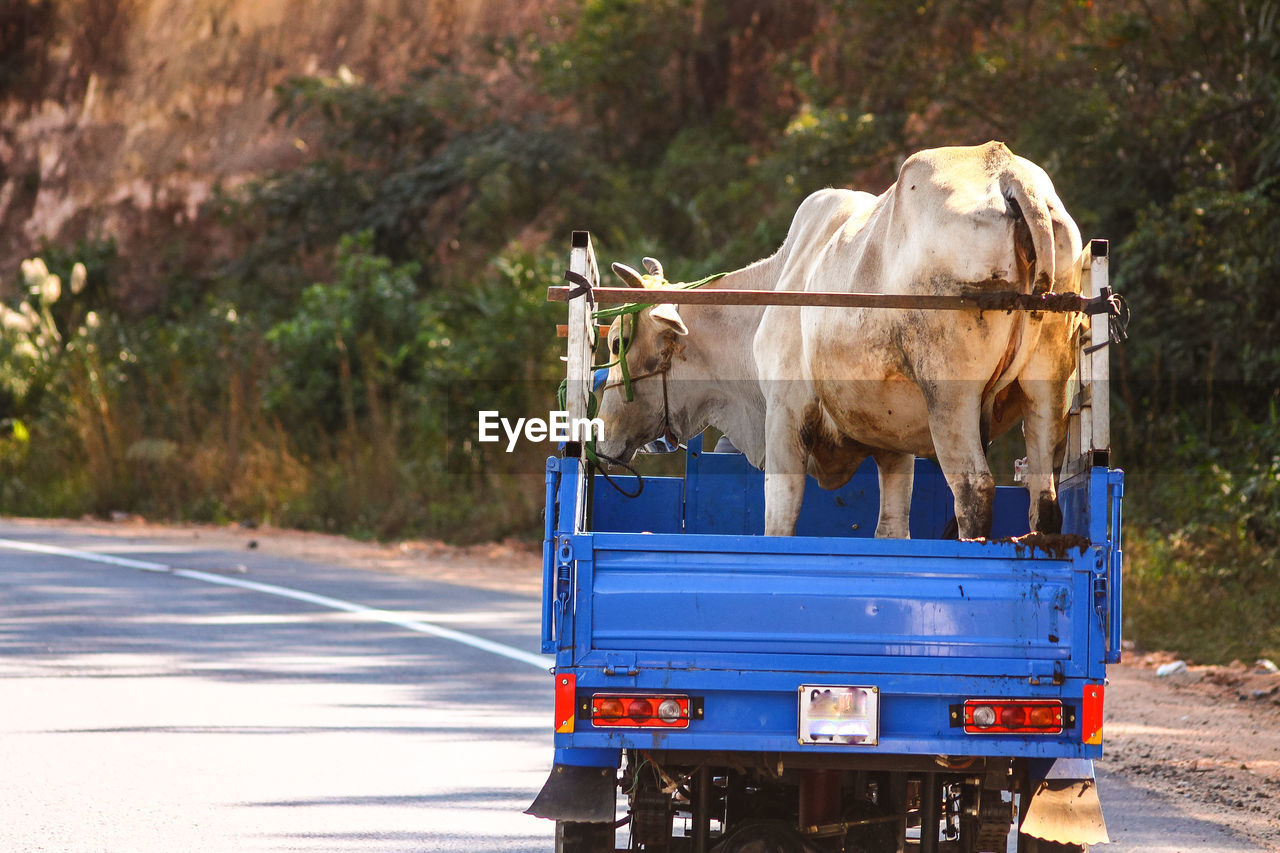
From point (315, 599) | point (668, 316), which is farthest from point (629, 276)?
point (315, 599)

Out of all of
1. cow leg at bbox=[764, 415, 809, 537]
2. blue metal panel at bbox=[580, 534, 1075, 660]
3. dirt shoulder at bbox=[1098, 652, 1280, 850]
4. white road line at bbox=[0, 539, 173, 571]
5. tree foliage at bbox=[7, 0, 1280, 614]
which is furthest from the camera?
tree foliage at bbox=[7, 0, 1280, 614]

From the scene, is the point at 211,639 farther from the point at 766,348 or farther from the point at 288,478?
the point at 288,478

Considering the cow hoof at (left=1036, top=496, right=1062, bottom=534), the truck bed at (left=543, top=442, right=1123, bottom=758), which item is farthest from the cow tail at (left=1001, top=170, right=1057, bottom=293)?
the truck bed at (left=543, top=442, right=1123, bottom=758)

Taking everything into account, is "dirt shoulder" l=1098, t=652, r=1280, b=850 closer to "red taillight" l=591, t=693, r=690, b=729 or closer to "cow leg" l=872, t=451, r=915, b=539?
"cow leg" l=872, t=451, r=915, b=539

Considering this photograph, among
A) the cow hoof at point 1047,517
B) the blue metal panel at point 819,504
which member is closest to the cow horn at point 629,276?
the blue metal panel at point 819,504

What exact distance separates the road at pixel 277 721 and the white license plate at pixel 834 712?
1.92m

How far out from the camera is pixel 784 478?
5980mm

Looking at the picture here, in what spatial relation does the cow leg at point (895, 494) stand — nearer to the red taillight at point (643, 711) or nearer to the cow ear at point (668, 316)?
the cow ear at point (668, 316)

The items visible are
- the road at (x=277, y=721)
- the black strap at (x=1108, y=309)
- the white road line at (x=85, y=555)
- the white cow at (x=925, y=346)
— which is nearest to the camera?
the black strap at (x=1108, y=309)

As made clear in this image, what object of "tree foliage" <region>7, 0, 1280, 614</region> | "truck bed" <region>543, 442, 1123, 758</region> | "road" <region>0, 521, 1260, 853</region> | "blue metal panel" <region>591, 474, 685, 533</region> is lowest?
"road" <region>0, 521, 1260, 853</region>

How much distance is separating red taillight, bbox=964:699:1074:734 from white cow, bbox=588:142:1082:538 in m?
0.81

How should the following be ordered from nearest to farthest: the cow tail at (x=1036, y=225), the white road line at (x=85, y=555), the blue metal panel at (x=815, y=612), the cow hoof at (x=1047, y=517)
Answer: the blue metal panel at (x=815, y=612)
the cow tail at (x=1036, y=225)
the cow hoof at (x=1047, y=517)
the white road line at (x=85, y=555)

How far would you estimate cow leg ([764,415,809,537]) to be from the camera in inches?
235

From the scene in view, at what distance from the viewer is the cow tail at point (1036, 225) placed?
17.0 feet
